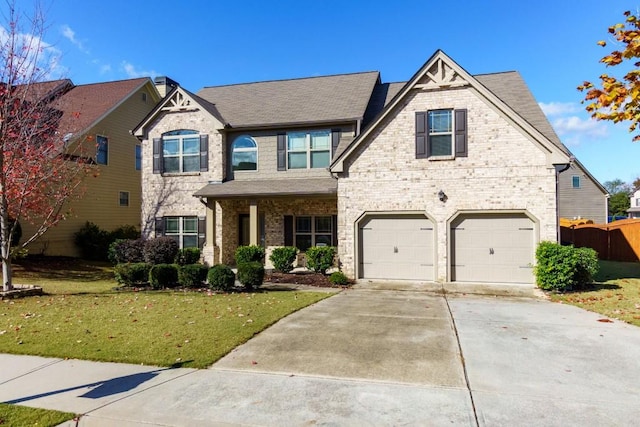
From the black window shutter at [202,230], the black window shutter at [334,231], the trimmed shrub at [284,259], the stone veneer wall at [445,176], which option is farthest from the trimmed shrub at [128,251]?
the stone veneer wall at [445,176]

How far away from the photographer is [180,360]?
232 inches

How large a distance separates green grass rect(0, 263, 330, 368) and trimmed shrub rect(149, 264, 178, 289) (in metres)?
0.58

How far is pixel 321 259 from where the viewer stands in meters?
14.5

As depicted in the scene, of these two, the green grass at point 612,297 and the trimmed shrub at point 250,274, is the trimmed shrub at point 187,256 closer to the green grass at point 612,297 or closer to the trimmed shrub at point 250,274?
the trimmed shrub at point 250,274

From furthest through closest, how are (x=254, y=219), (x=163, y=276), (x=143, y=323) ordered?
(x=254, y=219) < (x=163, y=276) < (x=143, y=323)

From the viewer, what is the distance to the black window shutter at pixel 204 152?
17672 millimetres

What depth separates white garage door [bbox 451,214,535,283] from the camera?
41.7 feet

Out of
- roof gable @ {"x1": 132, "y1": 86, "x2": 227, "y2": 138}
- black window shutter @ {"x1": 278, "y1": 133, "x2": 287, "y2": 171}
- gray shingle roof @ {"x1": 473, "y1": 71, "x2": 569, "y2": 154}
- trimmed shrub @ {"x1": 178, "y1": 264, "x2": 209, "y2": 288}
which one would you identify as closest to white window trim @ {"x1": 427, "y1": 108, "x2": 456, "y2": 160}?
gray shingle roof @ {"x1": 473, "y1": 71, "x2": 569, "y2": 154}

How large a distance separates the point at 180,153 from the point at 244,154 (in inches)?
118

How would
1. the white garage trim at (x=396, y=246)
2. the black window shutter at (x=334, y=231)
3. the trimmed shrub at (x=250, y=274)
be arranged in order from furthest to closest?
the black window shutter at (x=334, y=231) < the white garage trim at (x=396, y=246) < the trimmed shrub at (x=250, y=274)

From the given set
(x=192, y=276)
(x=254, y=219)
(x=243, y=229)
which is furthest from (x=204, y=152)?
(x=192, y=276)

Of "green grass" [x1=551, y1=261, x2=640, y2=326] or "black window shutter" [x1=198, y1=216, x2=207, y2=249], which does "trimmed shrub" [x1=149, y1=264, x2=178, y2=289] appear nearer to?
"black window shutter" [x1=198, y1=216, x2=207, y2=249]

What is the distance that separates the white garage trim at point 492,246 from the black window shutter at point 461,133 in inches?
78.5

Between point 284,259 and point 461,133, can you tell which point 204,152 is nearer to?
point 284,259
